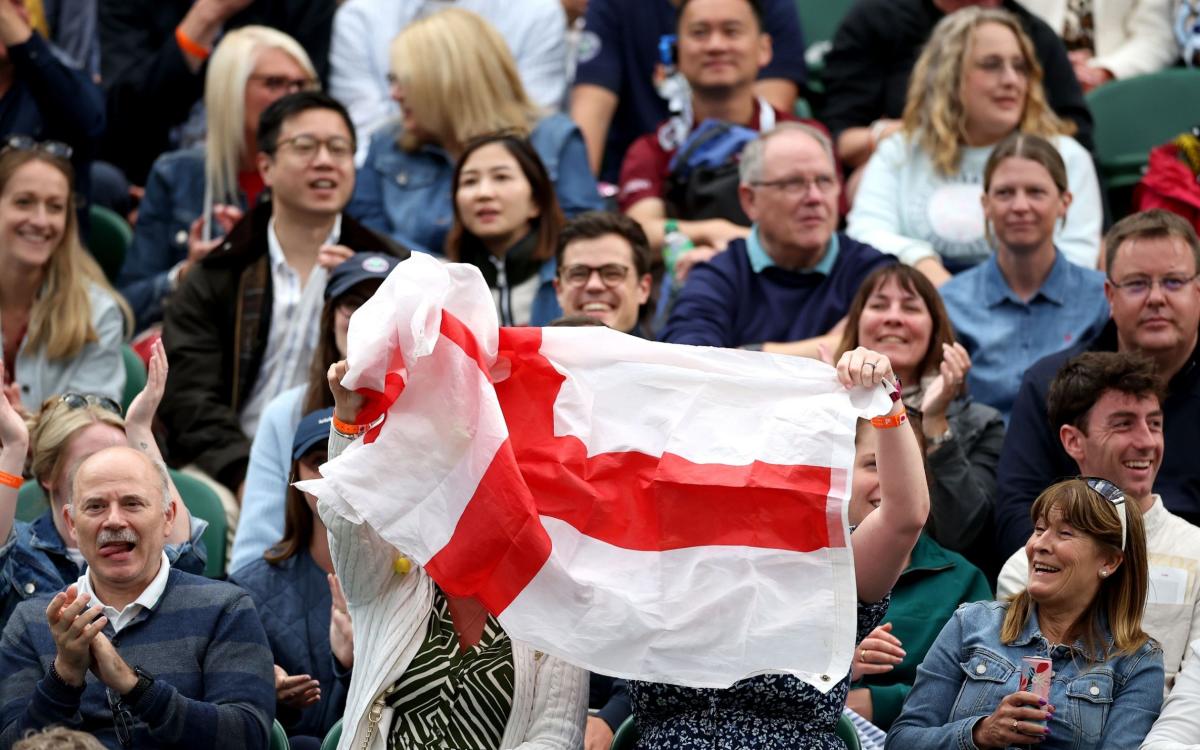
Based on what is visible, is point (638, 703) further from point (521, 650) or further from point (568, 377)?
point (568, 377)

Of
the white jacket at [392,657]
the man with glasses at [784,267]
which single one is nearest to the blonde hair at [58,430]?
the white jacket at [392,657]

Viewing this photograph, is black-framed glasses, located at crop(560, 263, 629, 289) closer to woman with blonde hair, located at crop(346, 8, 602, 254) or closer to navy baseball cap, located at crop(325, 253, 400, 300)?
navy baseball cap, located at crop(325, 253, 400, 300)

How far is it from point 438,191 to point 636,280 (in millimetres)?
1555

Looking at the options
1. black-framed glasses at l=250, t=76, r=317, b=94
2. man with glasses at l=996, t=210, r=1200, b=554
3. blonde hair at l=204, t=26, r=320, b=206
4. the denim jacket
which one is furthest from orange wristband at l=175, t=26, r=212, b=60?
man with glasses at l=996, t=210, r=1200, b=554

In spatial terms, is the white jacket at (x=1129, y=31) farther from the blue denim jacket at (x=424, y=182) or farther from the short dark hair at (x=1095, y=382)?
the short dark hair at (x=1095, y=382)

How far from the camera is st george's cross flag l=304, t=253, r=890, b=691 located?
13.0 feet

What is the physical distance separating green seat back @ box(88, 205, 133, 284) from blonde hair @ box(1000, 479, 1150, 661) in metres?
4.99

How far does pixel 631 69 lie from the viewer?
28.4 feet

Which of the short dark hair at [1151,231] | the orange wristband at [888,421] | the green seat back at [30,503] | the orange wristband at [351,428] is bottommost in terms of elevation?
the green seat back at [30,503]

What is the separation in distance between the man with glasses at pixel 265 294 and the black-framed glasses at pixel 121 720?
2248 millimetres

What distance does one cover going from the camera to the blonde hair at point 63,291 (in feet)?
21.6

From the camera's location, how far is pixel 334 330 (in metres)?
6.16

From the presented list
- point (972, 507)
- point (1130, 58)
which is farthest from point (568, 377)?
point (1130, 58)

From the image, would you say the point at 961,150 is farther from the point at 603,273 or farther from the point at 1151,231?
the point at 603,273
